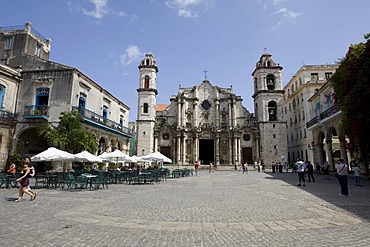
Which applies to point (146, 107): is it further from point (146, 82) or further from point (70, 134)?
point (70, 134)

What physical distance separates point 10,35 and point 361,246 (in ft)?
97.2

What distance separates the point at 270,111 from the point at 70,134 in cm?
3193

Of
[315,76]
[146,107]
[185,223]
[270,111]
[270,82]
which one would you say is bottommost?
[185,223]

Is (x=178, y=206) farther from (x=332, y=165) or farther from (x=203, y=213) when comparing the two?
(x=332, y=165)

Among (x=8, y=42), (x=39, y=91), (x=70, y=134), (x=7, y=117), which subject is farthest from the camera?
(x=8, y=42)

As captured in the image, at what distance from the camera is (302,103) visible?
37.6 meters

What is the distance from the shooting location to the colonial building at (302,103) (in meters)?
35.7

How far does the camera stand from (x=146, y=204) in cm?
818

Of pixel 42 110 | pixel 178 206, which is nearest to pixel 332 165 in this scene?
pixel 178 206

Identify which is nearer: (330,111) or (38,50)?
(330,111)

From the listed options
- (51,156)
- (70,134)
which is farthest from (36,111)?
(51,156)

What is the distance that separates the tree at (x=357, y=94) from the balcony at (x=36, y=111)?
2250 cm

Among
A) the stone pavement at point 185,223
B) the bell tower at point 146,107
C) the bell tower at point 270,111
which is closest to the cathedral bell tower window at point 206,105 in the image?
the bell tower at point 270,111

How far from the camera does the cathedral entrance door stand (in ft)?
133
